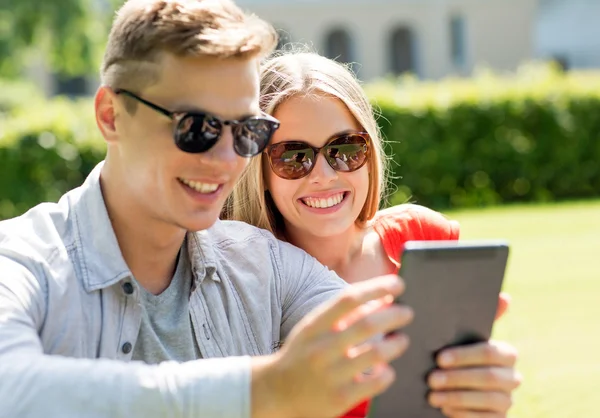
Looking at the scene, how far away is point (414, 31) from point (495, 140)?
95.2ft

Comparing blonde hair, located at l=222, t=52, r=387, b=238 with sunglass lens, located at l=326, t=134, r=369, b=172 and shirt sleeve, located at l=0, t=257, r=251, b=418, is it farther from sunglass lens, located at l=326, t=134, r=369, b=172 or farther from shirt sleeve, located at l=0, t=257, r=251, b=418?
shirt sleeve, located at l=0, t=257, r=251, b=418

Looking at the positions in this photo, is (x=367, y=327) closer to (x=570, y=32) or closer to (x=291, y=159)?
(x=291, y=159)

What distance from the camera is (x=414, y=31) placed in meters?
43.8

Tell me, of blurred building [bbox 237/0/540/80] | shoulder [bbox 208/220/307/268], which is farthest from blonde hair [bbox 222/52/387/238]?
blurred building [bbox 237/0/540/80]

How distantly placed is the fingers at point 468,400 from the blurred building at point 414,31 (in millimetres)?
40566

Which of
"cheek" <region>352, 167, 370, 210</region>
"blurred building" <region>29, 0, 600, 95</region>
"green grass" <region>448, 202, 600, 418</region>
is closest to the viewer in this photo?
"cheek" <region>352, 167, 370, 210</region>

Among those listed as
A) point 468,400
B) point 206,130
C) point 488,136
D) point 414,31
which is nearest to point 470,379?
point 468,400

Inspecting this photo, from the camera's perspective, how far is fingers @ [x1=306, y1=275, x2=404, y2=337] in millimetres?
1714

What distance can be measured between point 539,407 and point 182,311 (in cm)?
416

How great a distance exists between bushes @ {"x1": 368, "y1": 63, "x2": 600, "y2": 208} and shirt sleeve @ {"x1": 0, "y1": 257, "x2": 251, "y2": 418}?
1321cm

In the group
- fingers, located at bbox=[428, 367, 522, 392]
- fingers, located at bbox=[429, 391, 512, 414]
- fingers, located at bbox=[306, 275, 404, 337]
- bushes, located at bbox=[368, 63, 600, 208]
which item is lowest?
bushes, located at bbox=[368, 63, 600, 208]

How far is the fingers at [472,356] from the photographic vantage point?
1942 millimetres

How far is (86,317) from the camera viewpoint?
7.52 feet

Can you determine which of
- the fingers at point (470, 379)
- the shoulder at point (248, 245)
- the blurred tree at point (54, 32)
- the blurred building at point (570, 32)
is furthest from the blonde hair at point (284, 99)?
the blurred building at point (570, 32)
